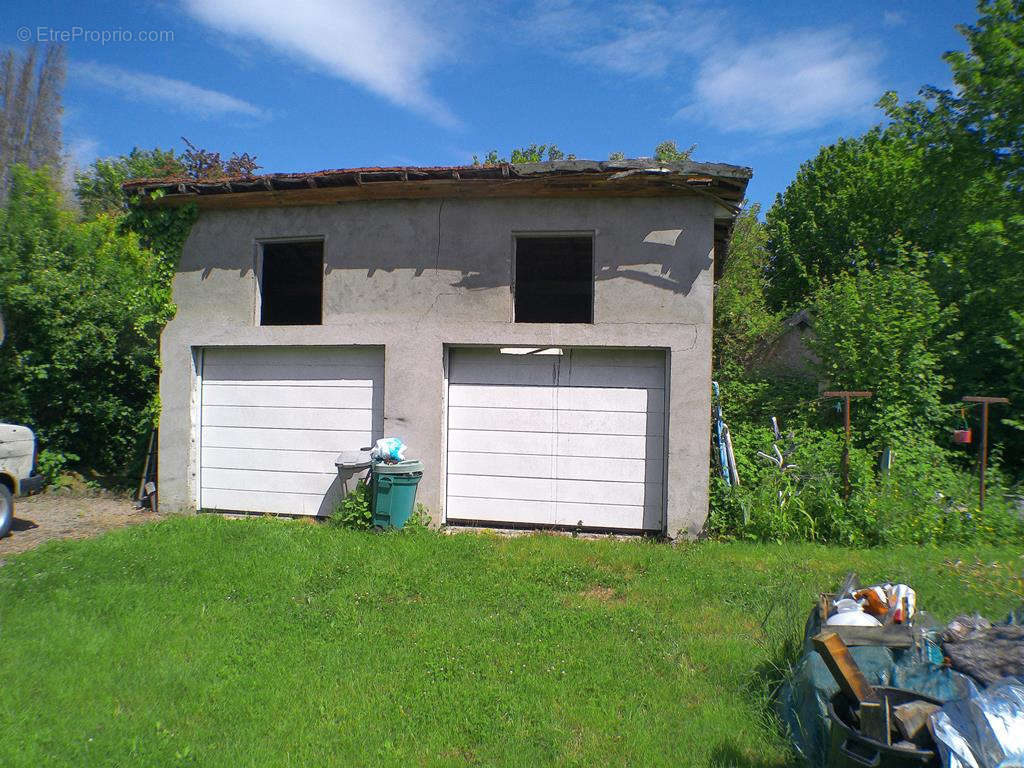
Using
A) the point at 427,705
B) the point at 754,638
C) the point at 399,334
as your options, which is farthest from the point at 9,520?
the point at 754,638

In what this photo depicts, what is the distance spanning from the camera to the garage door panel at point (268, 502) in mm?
9648

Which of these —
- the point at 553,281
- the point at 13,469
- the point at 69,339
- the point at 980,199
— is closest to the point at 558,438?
the point at 553,281

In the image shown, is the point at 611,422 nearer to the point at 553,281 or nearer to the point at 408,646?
the point at 408,646

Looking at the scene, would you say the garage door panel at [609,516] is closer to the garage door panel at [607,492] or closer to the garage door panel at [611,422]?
the garage door panel at [607,492]

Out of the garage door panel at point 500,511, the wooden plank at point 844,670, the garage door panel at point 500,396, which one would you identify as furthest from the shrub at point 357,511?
the wooden plank at point 844,670

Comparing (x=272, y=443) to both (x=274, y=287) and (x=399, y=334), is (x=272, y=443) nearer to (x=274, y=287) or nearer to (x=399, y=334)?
(x=399, y=334)

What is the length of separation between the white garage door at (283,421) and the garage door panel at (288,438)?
0.04 feet

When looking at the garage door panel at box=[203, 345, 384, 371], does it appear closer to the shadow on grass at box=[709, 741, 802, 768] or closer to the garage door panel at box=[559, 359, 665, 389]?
the garage door panel at box=[559, 359, 665, 389]

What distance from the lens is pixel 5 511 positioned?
845cm

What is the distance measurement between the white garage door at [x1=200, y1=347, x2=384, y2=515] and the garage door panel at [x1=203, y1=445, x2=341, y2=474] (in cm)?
1

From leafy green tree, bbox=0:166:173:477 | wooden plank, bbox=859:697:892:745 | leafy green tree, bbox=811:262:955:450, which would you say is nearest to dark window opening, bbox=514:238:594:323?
leafy green tree, bbox=811:262:955:450

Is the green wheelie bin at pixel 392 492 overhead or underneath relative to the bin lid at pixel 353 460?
underneath

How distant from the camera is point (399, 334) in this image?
9250 millimetres

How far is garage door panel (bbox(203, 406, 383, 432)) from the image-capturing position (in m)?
9.54
